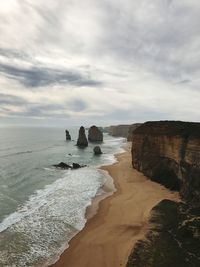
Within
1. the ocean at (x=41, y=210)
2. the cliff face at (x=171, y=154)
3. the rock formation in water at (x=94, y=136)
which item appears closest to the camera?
the ocean at (x=41, y=210)

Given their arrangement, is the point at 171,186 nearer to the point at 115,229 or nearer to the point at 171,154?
the point at 171,154

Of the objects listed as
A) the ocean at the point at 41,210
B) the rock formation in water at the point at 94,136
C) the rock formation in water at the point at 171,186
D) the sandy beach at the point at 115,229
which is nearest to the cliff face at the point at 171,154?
the rock formation in water at the point at 171,186

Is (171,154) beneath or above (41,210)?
above

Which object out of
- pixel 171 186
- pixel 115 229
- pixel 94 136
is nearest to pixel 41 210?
pixel 115 229

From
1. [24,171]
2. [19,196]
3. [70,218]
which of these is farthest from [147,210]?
[24,171]

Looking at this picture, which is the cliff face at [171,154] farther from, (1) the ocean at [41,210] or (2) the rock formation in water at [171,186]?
(1) the ocean at [41,210]

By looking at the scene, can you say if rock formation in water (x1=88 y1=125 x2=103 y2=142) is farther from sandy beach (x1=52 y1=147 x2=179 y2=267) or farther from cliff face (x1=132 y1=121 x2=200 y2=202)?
sandy beach (x1=52 y1=147 x2=179 y2=267)

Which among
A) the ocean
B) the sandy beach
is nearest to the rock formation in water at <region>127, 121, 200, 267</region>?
the sandy beach

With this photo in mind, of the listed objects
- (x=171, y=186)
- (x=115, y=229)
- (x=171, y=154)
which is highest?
(x=171, y=154)
